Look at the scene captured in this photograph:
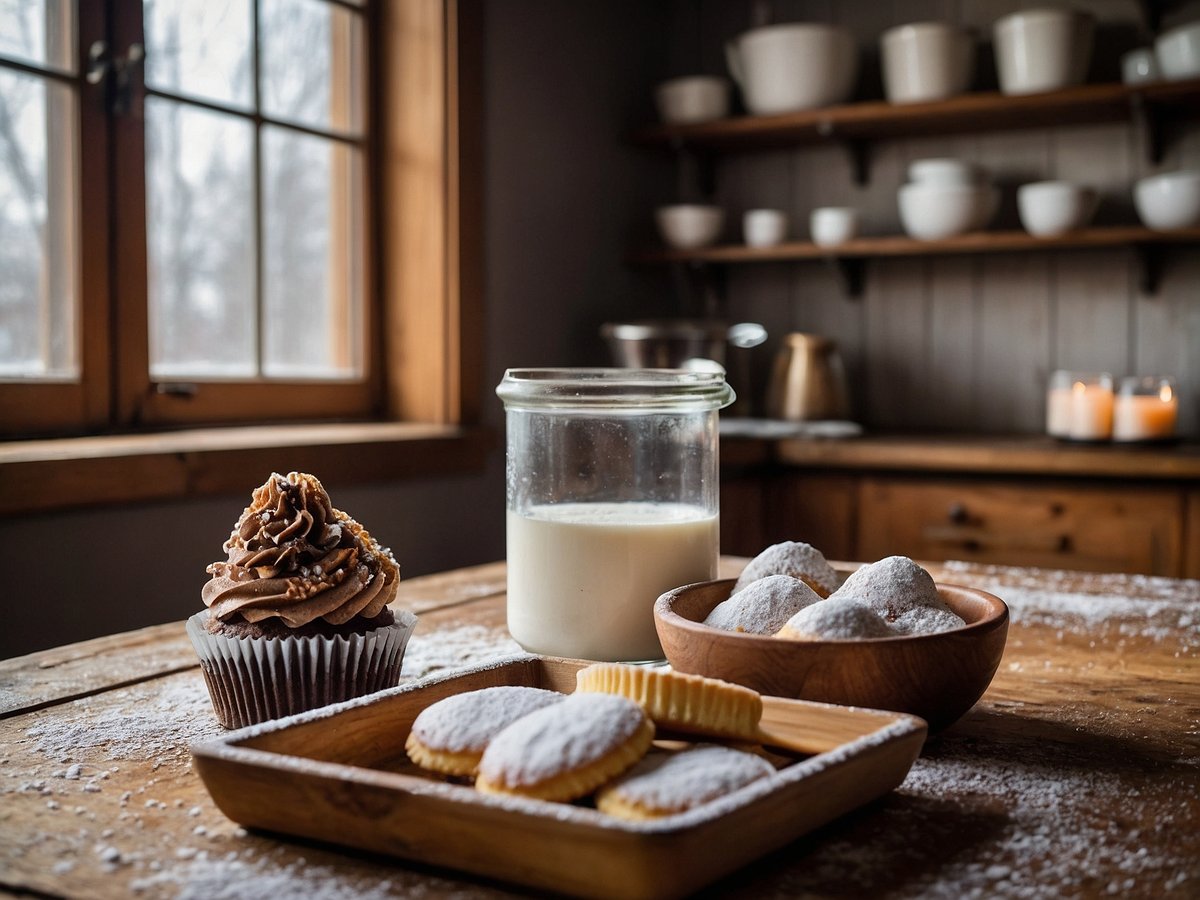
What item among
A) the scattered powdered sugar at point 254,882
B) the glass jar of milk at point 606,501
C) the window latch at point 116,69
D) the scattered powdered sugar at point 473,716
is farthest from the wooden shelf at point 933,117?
the scattered powdered sugar at point 254,882

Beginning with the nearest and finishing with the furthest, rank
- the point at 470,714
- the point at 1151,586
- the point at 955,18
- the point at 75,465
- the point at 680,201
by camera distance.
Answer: the point at 470,714 < the point at 1151,586 < the point at 75,465 < the point at 955,18 < the point at 680,201

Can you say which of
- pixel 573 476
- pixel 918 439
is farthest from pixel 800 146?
pixel 573 476


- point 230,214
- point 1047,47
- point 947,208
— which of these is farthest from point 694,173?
point 230,214

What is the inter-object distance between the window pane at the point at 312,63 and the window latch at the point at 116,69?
342 millimetres

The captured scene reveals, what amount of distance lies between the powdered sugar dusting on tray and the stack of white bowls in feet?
4.76

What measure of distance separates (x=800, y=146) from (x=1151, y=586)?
82.6 inches

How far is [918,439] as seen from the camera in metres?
2.76

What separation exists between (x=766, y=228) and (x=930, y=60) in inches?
21.4

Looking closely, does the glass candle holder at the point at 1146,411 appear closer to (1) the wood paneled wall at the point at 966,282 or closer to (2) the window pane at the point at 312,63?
(1) the wood paneled wall at the point at 966,282

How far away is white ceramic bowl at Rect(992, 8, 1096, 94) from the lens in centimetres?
263

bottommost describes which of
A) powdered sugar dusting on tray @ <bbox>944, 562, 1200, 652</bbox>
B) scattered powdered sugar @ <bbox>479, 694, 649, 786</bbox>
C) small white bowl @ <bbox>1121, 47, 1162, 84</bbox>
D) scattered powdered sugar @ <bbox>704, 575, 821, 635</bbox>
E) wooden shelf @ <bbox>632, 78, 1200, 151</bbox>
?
powdered sugar dusting on tray @ <bbox>944, 562, 1200, 652</bbox>

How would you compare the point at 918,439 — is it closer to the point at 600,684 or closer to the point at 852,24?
the point at 852,24

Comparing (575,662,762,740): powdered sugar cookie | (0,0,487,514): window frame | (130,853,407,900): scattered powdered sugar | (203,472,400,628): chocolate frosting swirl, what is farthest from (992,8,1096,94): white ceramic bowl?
(130,853,407,900): scattered powdered sugar

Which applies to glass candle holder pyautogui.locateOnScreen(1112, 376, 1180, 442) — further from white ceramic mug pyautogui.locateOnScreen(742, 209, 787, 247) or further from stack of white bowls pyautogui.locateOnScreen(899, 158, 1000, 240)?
white ceramic mug pyautogui.locateOnScreen(742, 209, 787, 247)
